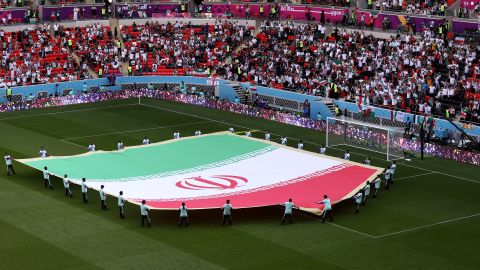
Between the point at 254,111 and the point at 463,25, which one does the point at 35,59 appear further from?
the point at 463,25

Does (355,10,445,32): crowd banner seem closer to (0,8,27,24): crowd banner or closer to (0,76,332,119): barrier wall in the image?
(0,76,332,119): barrier wall

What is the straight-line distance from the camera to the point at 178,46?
9844 centimetres

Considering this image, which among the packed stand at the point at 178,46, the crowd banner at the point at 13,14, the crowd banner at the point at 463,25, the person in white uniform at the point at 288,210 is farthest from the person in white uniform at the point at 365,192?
the crowd banner at the point at 13,14

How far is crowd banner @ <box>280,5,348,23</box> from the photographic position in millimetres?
96000

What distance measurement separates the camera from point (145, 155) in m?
62.2

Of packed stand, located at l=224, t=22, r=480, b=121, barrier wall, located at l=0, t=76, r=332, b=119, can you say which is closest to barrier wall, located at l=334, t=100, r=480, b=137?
packed stand, located at l=224, t=22, r=480, b=121

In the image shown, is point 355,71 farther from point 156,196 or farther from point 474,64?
point 156,196

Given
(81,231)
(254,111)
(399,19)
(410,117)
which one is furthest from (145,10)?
(81,231)

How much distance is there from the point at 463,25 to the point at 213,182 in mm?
38968

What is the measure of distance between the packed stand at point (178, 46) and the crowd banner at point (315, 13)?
4.45 meters

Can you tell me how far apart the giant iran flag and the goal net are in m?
6.86

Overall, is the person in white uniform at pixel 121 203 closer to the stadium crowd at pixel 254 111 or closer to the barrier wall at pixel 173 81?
the stadium crowd at pixel 254 111

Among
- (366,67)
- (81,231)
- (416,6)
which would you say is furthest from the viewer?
(416,6)

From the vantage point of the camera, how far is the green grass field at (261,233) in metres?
42.9
